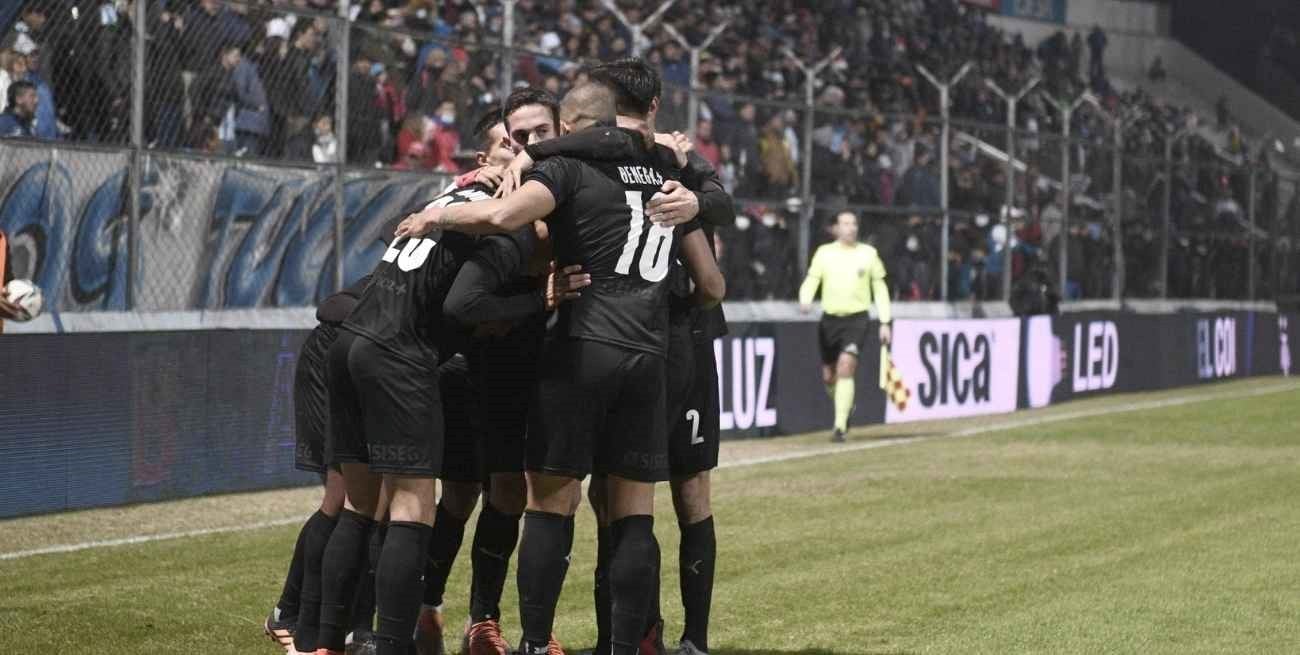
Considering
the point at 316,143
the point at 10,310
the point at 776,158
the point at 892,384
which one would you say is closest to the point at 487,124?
the point at 10,310

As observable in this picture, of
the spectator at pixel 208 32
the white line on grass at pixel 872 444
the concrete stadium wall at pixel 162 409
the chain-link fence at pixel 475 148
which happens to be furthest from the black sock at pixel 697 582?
the spectator at pixel 208 32

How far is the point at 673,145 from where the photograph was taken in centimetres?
669

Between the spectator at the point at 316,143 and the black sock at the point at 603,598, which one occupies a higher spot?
the spectator at the point at 316,143

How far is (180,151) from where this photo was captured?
13047 mm

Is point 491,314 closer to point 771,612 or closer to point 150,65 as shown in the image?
point 771,612

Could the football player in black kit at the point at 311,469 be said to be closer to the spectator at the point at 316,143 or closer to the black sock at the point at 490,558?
the black sock at the point at 490,558

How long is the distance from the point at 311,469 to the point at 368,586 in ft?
2.07

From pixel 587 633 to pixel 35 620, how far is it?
7.53 feet

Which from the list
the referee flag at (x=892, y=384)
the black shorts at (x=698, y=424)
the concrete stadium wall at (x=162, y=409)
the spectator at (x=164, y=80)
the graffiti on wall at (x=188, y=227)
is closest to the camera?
the black shorts at (x=698, y=424)

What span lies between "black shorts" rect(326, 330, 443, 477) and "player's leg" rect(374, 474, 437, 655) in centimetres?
6

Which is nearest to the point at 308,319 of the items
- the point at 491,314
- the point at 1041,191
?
the point at 491,314

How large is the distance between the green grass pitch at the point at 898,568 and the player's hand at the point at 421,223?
2.10 m

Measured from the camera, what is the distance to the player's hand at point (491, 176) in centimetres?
648

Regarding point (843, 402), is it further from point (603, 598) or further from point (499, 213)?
point (499, 213)
